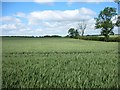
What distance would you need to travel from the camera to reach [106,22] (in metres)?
58.7

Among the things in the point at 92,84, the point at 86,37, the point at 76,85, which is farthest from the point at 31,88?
the point at 86,37

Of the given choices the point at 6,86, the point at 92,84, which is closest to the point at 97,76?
the point at 92,84

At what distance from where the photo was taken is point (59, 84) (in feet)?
18.9

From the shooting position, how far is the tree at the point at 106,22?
57.6m

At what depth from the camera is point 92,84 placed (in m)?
5.75

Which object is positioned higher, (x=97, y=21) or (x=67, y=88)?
(x=97, y=21)

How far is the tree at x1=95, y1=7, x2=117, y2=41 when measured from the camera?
57.6 metres

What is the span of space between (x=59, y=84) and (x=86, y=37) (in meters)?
53.8

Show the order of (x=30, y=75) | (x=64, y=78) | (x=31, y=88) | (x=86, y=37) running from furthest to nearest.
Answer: (x=86, y=37), (x=30, y=75), (x=64, y=78), (x=31, y=88)

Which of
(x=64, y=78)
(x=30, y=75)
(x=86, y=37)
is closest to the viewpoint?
(x=64, y=78)

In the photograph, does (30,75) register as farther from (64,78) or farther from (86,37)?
(86,37)

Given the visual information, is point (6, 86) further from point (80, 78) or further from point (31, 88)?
point (80, 78)

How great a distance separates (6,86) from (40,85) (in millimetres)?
838

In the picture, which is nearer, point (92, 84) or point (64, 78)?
point (92, 84)
